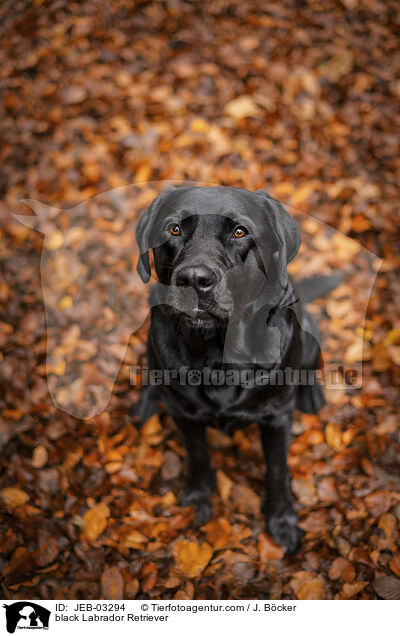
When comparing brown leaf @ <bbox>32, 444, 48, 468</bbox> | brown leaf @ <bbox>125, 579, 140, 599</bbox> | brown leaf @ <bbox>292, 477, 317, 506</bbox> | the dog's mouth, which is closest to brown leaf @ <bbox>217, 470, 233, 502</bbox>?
brown leaf @ <bbox>292, 477, 317, 506</bbox>

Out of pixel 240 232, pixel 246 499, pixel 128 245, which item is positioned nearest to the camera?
pixel 240 232

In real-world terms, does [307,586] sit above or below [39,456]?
below

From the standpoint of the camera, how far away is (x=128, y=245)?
2.91 metres

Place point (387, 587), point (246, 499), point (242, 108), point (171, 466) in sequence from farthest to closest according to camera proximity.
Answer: point (242, 108) < point (171, 466) < point (246, 499) < point (387, 587)

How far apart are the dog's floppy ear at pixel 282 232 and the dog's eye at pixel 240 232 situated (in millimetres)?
109

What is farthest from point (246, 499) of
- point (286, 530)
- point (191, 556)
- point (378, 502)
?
point (378, 502)

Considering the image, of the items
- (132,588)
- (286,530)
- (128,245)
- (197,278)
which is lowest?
(132,588)

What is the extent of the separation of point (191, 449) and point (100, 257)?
1.35 m

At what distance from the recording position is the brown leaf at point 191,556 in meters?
2.06

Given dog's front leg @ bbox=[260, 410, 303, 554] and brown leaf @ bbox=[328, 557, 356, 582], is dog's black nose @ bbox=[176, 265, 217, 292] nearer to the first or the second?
dog's front leg @ bbox=[260, 410, 303, 554]

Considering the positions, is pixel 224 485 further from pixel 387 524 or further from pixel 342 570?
pixel 387 524

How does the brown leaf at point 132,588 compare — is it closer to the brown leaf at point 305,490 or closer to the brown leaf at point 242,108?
the brown leaf at point 305,490

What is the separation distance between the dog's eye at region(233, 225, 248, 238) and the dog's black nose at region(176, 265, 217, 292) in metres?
0.17
